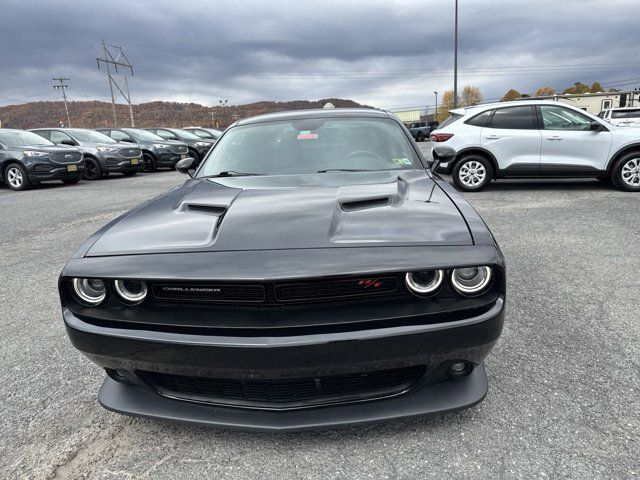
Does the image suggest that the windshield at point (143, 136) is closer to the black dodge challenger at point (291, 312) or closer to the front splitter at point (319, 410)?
the black dodge challenger at point (291, 312)

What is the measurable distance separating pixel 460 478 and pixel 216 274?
118 cm

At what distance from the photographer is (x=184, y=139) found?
56.0ft

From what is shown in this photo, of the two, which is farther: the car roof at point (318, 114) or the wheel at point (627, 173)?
the wheel at point (627, 173)

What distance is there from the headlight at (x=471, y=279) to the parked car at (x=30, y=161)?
1170 centimetres

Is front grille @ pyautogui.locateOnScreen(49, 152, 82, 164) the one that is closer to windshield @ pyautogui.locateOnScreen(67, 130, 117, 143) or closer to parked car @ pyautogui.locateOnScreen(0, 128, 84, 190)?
parked car @ pyautogui.locateOnScreen(0, 128, 84, 190)

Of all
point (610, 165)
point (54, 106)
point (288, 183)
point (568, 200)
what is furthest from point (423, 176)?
point (54, 106)

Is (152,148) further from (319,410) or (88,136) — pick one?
(319,410)

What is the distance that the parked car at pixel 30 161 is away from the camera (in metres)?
10.6

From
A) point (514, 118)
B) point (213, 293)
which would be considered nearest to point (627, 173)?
point (514, 118)

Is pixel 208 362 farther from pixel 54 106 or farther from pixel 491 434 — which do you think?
pixel 54 106

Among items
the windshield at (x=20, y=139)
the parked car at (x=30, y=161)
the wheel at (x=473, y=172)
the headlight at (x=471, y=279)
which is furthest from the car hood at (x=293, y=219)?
the windshield at (x=20, y=139)

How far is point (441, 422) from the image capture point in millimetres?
1954

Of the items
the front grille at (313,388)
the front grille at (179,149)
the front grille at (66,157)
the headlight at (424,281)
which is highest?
the front grille at (66,157)

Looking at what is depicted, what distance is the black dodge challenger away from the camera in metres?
1.59
